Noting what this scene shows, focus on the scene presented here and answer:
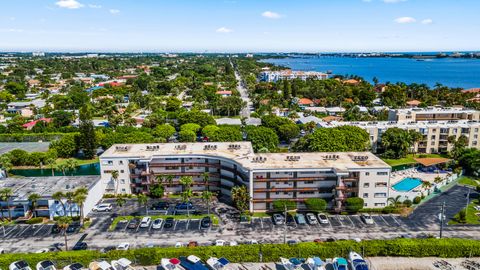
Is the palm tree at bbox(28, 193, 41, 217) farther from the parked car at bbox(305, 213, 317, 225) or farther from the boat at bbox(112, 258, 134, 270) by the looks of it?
the parked car at bbox(305, 213, 317, 225)

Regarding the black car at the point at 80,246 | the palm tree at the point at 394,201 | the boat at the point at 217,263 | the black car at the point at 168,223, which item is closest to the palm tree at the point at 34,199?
the black car at the point at 80,246

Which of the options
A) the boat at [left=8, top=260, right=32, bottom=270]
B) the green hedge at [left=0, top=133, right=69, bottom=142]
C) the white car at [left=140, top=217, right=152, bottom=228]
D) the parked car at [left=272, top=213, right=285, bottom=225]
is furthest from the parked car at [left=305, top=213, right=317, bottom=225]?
the green hedge at [left=0, top=133, right=69, bottom=142]

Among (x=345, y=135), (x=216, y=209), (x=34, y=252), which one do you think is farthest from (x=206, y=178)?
(x=345, y=135)

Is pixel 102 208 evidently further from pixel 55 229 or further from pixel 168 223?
pixel 168 223

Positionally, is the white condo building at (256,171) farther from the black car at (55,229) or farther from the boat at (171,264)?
the boat at (171,264)

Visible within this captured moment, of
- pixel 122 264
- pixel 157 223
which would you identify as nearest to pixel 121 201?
pixel 157 223
